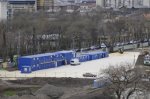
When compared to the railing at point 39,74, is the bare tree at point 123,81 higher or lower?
higher

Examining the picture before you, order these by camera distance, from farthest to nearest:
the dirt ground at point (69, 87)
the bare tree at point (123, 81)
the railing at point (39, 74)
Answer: the railing at point (39, 74), the dirt ground at point (69, 87), the bare tree at point (123, 81)

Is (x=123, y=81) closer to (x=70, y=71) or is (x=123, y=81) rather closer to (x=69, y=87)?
(x=69, y=87)

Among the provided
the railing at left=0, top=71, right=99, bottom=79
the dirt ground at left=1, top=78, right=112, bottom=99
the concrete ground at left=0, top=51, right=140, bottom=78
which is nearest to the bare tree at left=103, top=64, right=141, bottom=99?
the dirt ground at left=1, top=78, right=112, bottom=99

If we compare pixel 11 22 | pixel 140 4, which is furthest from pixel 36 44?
pixel 140 4

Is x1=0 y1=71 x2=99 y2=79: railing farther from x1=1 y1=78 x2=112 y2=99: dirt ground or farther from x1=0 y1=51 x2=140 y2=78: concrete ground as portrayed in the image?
x1=1 y1=78 x2=112 y2=99: dirt ground

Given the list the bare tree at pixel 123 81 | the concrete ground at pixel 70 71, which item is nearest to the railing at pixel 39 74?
the concrete ground at pixel 70 71

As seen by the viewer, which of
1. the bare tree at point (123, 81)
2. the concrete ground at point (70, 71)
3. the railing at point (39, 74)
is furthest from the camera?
the concrete ground at point (70, 71)

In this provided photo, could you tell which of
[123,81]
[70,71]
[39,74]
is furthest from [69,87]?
[123,81]

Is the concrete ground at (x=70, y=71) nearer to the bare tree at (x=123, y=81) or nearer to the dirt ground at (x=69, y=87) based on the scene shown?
the dirt ground at (x=69, y=87)

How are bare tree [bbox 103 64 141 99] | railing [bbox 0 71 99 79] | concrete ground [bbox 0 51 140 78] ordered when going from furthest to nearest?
concrete ground [bbox 0 51 140 78], railing [bbox 0 71 99 79], bare tree [bbox 103 64 141 99]

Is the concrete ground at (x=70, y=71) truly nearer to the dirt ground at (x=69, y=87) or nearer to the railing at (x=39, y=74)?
the railing at (x=39, y=74)

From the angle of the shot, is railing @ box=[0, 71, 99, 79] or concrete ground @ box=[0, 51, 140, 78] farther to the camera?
concrete ground @ box=[0, 51, 140, 78]

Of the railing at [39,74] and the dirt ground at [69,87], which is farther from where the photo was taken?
the railing at [39,74]

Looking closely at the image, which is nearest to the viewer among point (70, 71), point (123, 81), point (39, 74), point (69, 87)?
point (123, 81)
